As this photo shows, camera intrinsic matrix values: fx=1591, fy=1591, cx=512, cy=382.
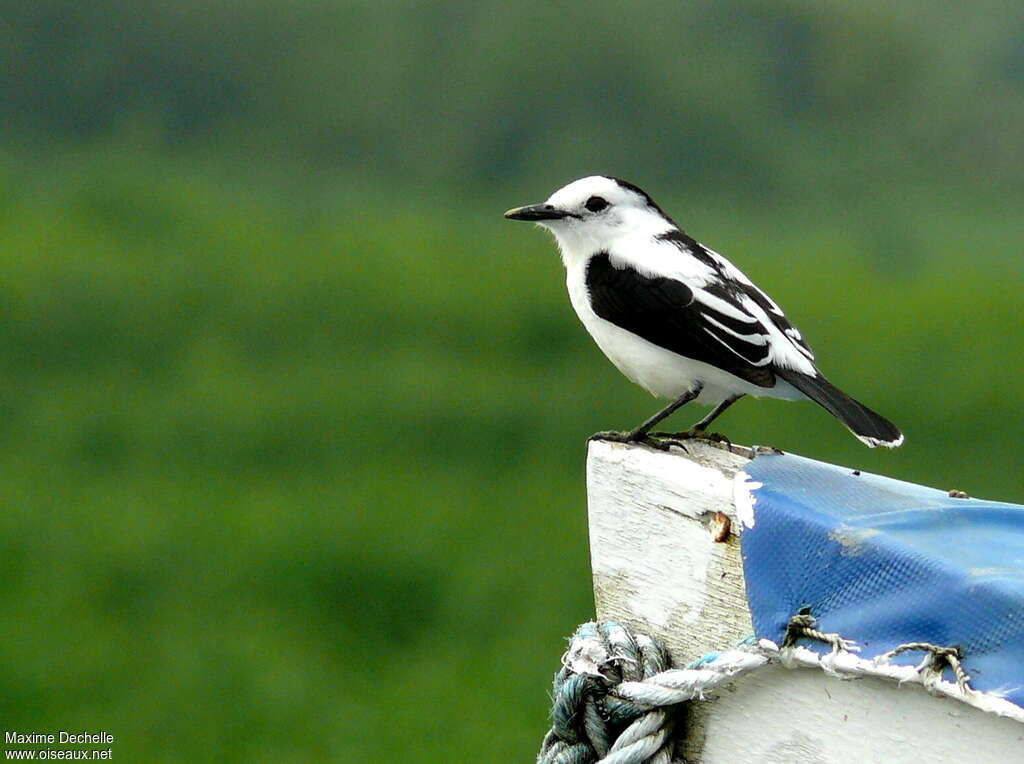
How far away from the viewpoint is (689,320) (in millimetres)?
4656

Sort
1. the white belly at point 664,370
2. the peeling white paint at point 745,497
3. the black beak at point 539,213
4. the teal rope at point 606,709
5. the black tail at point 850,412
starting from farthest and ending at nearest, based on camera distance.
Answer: the black beak at point 539,213
the white belly at point 664,370
the black tail at point 850,412
the teal rope at point 606,709
the peeling white paint at point 745,497

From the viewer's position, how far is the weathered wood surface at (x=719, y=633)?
2.33 meters

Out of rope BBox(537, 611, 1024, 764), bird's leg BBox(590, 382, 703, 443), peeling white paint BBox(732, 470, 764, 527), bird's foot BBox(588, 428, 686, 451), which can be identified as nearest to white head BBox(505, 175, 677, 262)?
bird's leg BBox(590, 382, 703, 443)

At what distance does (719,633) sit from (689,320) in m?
2.06

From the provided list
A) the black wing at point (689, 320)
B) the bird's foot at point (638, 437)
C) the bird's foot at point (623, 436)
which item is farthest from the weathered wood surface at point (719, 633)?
the black wing at point (689, 320)

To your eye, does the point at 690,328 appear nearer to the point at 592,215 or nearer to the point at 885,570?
the point at 592,215

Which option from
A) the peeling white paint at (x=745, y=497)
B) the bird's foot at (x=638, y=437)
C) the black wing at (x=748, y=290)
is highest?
the black wing at (x=748, y=290)

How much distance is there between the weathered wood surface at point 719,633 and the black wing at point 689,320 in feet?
4.99

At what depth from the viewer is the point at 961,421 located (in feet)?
42.1

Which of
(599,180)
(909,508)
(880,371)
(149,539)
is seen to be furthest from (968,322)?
(909,508)

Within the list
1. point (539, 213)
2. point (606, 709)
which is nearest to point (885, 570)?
point (606, 709)

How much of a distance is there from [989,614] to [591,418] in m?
10.4

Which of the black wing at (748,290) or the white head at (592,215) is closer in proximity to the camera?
the black wing at (748,290)

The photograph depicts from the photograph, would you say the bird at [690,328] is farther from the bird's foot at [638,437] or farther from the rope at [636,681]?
the rope at [636,681]
